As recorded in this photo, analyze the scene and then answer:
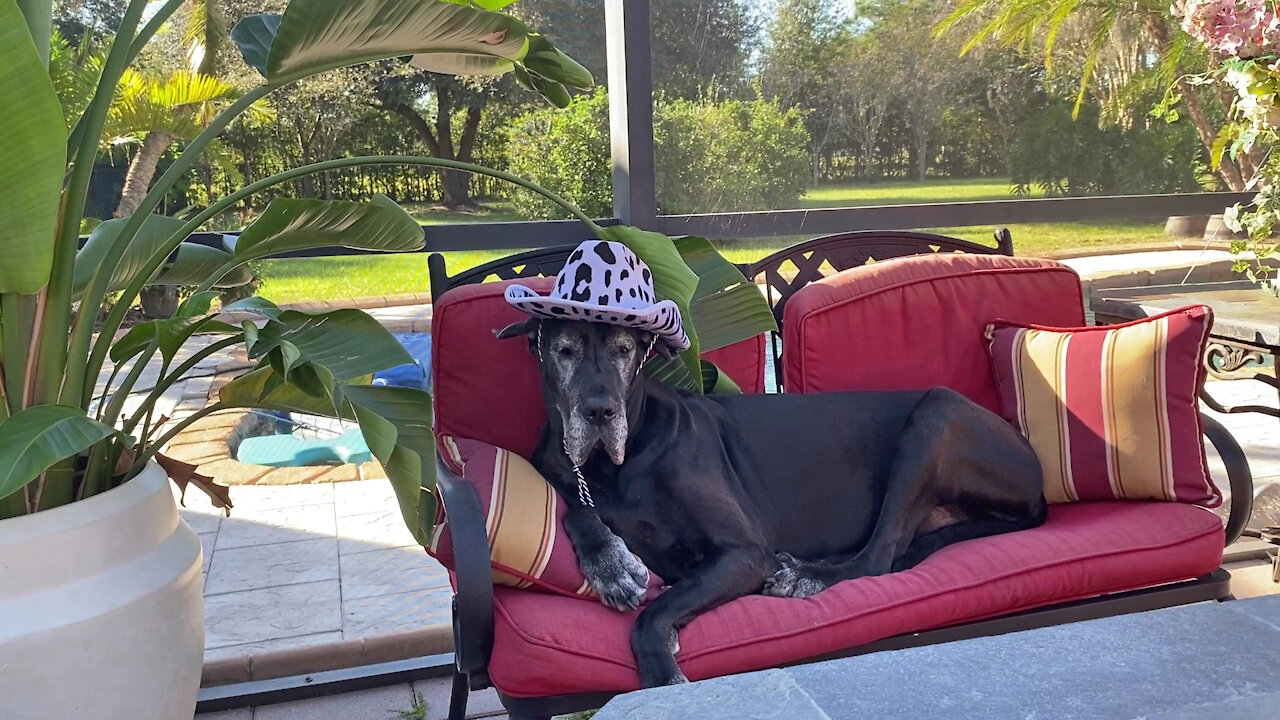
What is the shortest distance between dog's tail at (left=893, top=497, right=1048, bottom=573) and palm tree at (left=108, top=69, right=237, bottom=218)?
5.00m

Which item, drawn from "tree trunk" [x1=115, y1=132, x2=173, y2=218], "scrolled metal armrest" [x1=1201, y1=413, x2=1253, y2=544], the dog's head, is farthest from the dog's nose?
"tree trunk" [x1=115, y1=132, x2=173, y2=218]

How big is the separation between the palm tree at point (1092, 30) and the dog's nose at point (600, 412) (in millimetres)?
3837

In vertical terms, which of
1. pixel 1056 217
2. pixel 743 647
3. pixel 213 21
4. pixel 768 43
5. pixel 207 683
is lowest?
pixel 207 683

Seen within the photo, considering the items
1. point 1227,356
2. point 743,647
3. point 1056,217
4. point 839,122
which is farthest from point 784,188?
point 743,647

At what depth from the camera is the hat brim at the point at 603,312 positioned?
2.10 m

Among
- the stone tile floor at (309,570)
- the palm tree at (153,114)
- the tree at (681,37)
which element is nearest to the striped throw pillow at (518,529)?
the stone tile floor at (309,570)

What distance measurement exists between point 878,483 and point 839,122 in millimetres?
2899

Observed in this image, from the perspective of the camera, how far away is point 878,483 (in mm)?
2512

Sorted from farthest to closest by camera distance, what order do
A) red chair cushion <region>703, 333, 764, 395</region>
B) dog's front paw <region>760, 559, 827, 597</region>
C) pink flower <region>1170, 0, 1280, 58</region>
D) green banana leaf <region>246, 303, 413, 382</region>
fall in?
red chair cushion <region>703, 333, 764, 395</region> < pink flower <region>1170, 0, 1280, 58</region> < dog's front paw <region>760, 559, 827, 597</region> < green banana leaf <region>246, 303, 413, 382</region>

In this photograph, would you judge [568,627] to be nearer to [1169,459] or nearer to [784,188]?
[1169,459]

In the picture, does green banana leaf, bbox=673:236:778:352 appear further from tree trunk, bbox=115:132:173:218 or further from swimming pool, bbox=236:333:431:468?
tree trunk, bbox=115:132:173:218

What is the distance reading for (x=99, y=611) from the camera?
5.75 feet

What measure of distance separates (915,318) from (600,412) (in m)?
1.03

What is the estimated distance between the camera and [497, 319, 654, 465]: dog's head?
2.14 metres
